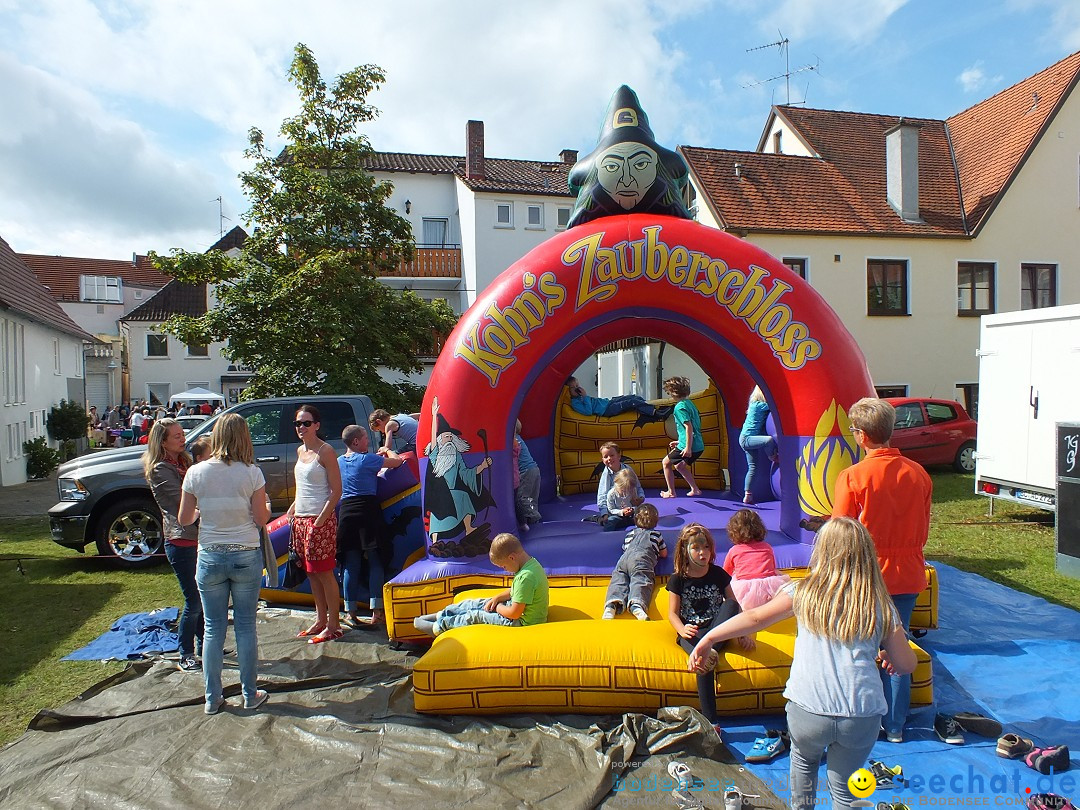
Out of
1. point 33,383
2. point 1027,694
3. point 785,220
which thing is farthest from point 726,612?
point 33,383

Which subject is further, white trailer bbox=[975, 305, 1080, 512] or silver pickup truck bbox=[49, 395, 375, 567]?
white trailer bbox=[975, 305, 1080, 512]

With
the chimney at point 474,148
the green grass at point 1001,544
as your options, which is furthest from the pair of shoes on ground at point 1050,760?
the chimney at point 474,148

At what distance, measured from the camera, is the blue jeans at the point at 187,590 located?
4754 mm

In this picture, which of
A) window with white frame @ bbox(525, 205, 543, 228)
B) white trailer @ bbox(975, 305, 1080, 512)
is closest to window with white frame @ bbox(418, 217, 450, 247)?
window with white frame @ bbox(525, 205, 543, 228)

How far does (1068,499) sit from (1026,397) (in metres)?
2.10

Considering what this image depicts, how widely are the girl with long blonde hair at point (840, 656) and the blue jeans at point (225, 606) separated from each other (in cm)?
301

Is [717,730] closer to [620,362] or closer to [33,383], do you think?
Result: [620,362]

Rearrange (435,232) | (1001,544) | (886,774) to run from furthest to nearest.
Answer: (435,232)
(1001,544)
(886,774)

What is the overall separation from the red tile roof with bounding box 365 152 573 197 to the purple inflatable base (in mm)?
18227

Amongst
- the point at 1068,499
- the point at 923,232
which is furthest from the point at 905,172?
the point at 1068,499

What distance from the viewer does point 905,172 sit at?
16656 millimetres

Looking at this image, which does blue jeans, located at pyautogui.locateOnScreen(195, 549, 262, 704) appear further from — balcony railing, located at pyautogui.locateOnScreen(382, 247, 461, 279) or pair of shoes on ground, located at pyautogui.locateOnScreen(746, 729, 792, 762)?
balcony railing, located at pyautogui.locateOnScreen(382, 247, 461, 279)

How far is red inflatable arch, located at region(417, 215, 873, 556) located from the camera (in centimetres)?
512

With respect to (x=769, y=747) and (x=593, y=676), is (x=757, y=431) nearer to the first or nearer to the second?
(x=593, y=676)
